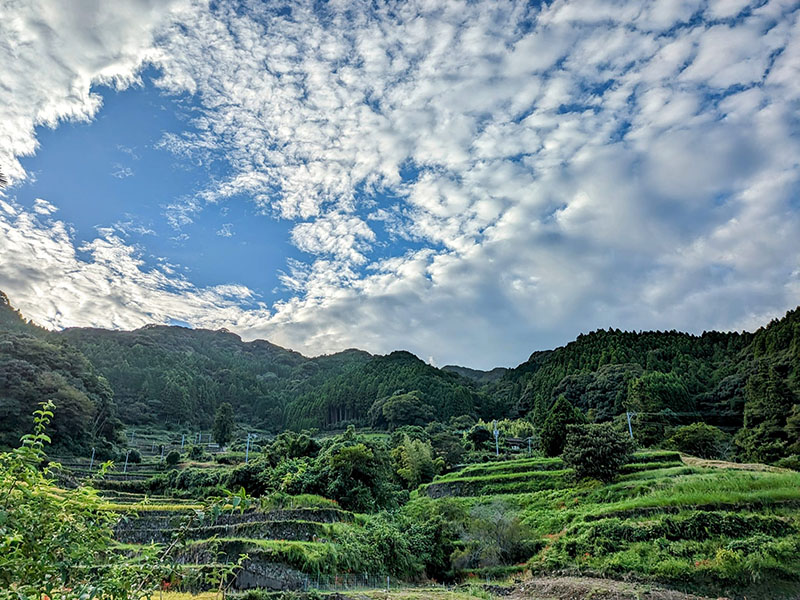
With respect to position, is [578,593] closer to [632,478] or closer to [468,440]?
[632,478]

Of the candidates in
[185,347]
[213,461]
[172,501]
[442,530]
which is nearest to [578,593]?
[442,530]

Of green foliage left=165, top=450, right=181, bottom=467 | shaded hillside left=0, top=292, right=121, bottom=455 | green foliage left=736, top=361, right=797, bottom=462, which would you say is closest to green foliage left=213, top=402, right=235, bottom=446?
shaded hillside left=0, top=292, right=121, bottom=455

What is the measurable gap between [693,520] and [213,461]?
126ft

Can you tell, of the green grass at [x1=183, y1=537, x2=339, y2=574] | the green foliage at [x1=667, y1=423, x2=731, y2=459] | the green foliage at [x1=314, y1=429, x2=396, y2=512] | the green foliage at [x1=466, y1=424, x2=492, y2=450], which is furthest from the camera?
the green foliage at [x1=466, y1=424, x2=492, y2=450]

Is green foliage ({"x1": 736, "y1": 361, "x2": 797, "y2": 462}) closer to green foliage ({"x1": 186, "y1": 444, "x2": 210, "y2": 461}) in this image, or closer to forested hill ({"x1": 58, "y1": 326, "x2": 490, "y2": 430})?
forested hill ({"x1": 58, "y1": 326, "x2": 490, "y2": 430})

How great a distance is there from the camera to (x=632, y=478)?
1070 inches

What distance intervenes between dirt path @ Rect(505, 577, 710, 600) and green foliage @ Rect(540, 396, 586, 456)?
19.5 metres

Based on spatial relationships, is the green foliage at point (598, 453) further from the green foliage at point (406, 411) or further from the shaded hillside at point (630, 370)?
the green foliage at point (406, 411)

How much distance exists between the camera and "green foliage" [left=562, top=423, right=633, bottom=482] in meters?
27.7

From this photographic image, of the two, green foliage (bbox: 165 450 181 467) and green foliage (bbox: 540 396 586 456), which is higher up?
green foliage (bbox: 540 396 586 456)

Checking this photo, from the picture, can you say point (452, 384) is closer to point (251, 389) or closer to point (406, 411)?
point (406, 411)

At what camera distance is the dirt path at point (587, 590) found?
586 inches

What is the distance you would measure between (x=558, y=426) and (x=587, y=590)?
2250 centimetres

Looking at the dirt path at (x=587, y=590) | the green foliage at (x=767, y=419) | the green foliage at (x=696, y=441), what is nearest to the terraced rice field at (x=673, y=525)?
the dirt path at (x=587, y=590)
